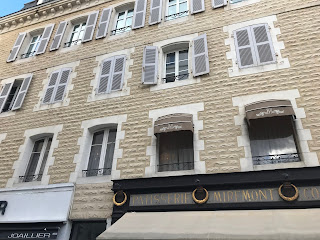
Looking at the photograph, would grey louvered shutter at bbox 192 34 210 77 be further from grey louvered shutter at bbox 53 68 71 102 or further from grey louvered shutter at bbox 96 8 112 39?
grey louvered shutter at bbox 53 68 71 102

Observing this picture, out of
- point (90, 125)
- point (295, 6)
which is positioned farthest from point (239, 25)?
point (90, 125)

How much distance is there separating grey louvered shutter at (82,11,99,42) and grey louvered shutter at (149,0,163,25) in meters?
2.36

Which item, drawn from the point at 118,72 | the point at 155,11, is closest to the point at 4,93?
the point at 118,72

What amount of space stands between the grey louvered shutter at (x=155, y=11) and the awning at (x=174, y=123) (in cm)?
405

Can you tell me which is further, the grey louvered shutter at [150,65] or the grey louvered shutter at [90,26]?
the grey louvered shutter at [90,26]

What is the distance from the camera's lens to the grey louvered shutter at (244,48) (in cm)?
621

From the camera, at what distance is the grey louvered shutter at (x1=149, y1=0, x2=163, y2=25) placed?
8.22 meters

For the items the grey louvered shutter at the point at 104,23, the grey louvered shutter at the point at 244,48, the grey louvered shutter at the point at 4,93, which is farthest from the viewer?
the grey louvered shutter at the point at 104,23

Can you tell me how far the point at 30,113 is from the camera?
788 centimetres

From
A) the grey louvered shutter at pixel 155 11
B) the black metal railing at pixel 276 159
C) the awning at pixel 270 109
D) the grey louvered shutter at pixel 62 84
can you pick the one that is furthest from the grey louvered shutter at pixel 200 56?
the grey louvered shutter at pixel 62 84

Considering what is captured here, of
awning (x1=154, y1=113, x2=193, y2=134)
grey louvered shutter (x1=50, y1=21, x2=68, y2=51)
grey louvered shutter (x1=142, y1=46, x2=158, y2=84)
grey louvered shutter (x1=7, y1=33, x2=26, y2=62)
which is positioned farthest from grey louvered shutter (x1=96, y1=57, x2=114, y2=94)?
grey louvered shutter (x1=7, y1=33, x2=26, y2=62)

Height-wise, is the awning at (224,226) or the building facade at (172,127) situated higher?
the building facade at (172,127)

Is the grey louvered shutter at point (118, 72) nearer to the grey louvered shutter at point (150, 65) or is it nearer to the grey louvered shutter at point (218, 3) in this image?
the grey louvered shutter at point (150, 65)

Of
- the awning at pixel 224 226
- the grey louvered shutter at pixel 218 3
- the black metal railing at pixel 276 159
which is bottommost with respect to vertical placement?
the awning at pixel 224 226
